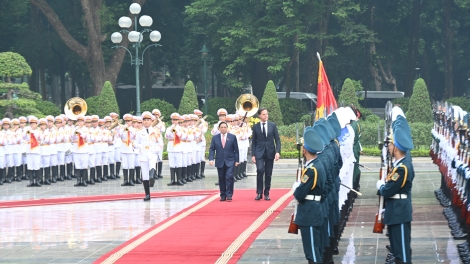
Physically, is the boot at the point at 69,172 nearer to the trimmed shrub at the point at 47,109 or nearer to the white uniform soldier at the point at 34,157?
the white uniform soldier at the point at 34,157

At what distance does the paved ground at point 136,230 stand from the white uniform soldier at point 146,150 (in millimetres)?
592

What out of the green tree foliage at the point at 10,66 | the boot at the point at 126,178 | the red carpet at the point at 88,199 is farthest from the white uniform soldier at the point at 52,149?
the green tree foliage at the point at 10,66

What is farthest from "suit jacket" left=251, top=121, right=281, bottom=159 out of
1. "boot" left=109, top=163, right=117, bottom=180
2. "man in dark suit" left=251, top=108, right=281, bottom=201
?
"boot" left=109, top=163, right=117, bottom=180

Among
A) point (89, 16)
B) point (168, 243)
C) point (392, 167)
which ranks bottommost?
point (168, 243)

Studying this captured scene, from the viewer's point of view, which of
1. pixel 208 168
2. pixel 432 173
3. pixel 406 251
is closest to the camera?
pixel 406 251

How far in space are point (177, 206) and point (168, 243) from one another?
5.14 meters

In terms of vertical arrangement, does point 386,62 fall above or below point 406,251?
above

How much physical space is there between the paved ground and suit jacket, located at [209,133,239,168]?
3.70 ft

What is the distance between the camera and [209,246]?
1370 cm

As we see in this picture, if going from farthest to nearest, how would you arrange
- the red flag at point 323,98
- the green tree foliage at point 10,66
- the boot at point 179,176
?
the green tree foliage at point 10,66 → the boot at point 179,176 → the red flag at point 323,98

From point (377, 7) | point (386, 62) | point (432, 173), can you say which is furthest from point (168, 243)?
point (386, 62)

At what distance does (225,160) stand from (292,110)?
27014 millimetres

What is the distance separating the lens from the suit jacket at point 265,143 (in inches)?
768

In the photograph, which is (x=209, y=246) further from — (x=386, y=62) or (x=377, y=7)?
(x=386, y=62)
